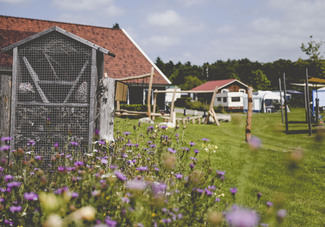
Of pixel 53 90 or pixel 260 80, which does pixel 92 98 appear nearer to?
pixel 53 90

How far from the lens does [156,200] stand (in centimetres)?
176

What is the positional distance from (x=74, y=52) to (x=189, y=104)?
1505 inches

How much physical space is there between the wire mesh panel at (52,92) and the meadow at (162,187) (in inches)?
40.7

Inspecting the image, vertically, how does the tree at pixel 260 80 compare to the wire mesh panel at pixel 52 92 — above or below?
above

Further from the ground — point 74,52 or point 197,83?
point 197,83

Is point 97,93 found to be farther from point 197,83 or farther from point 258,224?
point 197,83

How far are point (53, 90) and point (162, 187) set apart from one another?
13.1ft

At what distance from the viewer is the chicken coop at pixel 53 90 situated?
4.90 m

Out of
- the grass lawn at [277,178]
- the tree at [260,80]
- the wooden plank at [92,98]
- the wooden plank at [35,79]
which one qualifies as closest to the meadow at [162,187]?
the grass lawn at [277,178]

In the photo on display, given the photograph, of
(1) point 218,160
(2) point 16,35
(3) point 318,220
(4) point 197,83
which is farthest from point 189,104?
(3) point 318,220

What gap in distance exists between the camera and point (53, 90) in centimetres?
529

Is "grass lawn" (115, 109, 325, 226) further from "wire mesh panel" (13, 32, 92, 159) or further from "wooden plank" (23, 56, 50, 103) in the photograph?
"wooden plank" (23, 56, 50, 103)

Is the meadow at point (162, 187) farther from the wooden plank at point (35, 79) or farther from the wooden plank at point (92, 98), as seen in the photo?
the wooden plank at point (35, 79)

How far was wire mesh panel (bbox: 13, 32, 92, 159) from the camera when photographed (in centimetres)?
492
